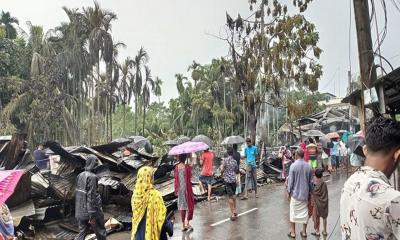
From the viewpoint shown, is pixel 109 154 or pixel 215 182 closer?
pixel 109 154

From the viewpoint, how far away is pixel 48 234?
922 cm

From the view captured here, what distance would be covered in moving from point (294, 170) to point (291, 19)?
11.8 meters

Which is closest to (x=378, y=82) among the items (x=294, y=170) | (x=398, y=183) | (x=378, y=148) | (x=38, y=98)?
(x=398, y=183)

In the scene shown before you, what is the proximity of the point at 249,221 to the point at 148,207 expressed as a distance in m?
5.34

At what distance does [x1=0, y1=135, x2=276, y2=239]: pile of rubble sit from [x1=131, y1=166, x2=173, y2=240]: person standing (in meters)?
4.03

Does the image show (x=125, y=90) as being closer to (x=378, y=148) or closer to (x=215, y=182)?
(x=215, y=182)

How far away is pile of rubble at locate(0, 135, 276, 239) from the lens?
8.97 m

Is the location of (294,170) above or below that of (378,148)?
below

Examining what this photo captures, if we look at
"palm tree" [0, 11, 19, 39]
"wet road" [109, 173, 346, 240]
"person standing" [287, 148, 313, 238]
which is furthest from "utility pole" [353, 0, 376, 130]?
"palm tree" [0, 11, 19, 39]

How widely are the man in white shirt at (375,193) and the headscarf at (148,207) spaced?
344 centimetres

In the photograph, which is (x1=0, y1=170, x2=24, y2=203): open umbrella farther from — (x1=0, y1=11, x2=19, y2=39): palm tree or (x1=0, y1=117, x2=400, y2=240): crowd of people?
(x1=0, y1=11, x2=19, y2=39): palm tree

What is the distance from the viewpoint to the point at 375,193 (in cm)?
209

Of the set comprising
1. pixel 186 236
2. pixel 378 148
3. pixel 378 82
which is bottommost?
pixel 186 236

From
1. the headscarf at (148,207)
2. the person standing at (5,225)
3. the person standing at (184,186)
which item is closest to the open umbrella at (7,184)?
the person standing at (5,225)
